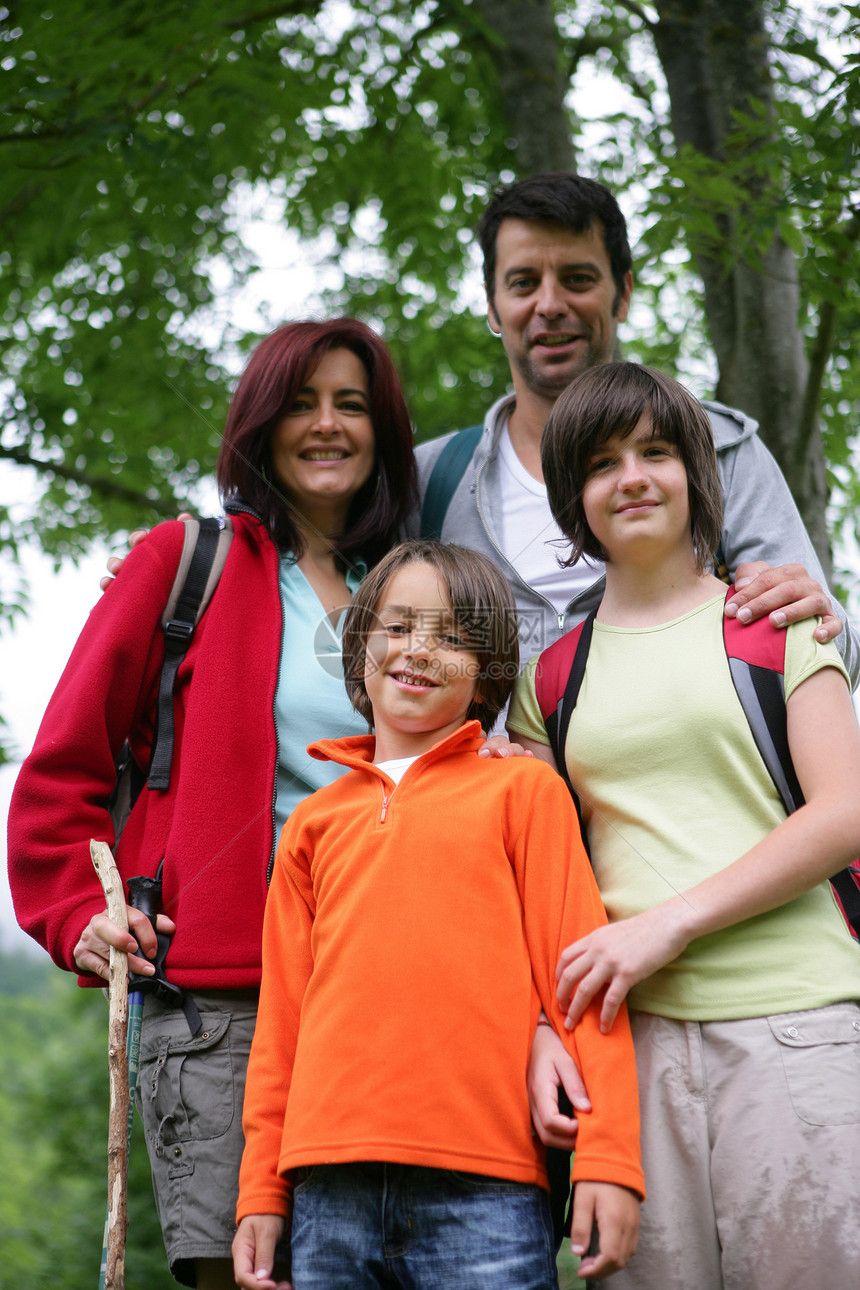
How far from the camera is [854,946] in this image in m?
1.78

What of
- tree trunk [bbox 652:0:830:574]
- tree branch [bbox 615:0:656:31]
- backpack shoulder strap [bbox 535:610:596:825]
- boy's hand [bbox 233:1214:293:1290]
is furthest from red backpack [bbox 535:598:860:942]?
tree branch [bbox 615:0:656:31]

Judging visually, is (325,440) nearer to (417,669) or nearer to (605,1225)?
(417,669)

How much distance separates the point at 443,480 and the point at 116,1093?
176 cm

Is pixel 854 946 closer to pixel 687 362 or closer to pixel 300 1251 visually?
pixel 300 1251

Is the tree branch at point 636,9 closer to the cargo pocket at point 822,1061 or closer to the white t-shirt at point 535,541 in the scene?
the white t-shirt at point 535,541

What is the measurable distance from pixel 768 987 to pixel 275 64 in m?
3.69

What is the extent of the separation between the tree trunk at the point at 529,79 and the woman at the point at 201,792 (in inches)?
80.7

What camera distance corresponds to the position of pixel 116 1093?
1823mm

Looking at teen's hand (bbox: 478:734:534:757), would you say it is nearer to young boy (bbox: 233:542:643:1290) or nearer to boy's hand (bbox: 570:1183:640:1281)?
young boy (bbox: 233:542:643:1290)

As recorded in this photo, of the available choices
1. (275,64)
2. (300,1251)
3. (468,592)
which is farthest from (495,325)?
(300,1251)

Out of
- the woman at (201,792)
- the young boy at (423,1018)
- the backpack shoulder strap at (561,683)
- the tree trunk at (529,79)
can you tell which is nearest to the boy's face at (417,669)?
the young boy at (423,1018)

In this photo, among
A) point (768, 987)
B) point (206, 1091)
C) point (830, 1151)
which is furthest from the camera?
A: point (206, 1091)

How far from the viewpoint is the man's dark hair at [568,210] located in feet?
9.56

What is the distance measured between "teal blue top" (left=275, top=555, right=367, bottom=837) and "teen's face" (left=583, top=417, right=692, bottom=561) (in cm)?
66
